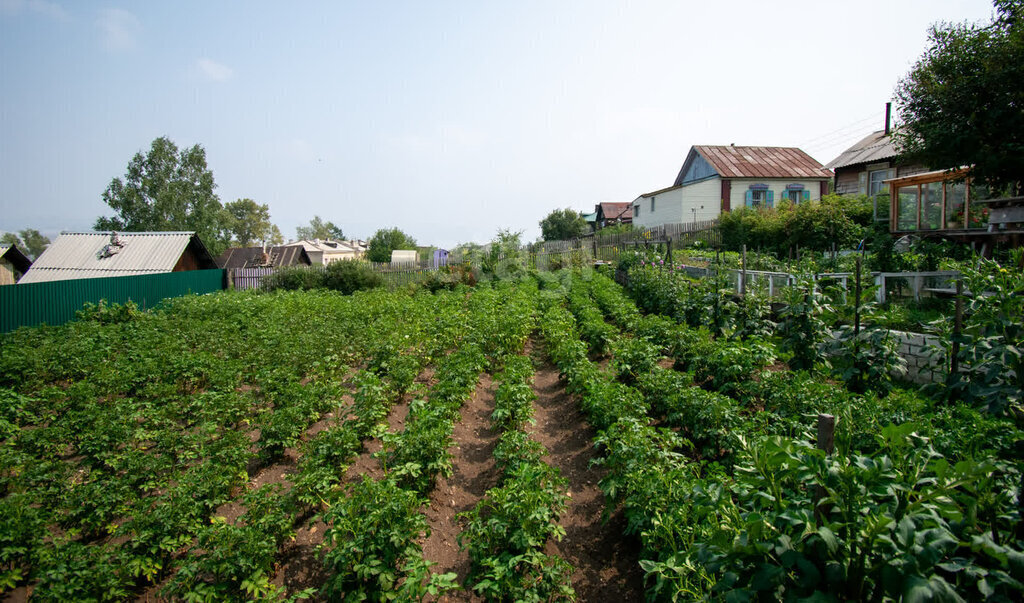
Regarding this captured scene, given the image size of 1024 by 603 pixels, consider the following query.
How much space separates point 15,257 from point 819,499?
39.8m

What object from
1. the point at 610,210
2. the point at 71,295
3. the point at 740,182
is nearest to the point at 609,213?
the point at 610,210

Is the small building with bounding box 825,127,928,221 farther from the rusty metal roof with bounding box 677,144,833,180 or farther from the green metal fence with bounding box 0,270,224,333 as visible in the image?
the green metal fence with bounding box 0,270,224,333

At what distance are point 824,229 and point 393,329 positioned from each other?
49.6 ft

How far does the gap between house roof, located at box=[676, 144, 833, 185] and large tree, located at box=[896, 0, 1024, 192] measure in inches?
571

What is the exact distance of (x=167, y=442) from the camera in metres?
5.18

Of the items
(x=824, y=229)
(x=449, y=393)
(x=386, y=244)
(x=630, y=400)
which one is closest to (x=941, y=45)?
(x=824, y=229)

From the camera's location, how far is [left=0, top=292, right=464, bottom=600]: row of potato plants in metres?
3.60

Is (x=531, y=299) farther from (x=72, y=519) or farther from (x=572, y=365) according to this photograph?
(x=72, y=519)

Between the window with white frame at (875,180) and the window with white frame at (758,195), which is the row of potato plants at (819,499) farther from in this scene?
the window with white frame at (758,195)

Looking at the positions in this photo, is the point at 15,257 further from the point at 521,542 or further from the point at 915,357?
the point at 915,357

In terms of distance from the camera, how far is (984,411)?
14.1 ft

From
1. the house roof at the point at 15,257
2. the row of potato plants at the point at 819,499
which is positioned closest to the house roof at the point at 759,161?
the row of potato plants at the point at 819,499

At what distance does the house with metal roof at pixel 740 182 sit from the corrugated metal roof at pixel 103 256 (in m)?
25.3

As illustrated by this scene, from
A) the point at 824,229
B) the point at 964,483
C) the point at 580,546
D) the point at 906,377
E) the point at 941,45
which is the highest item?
the point at 941,45
